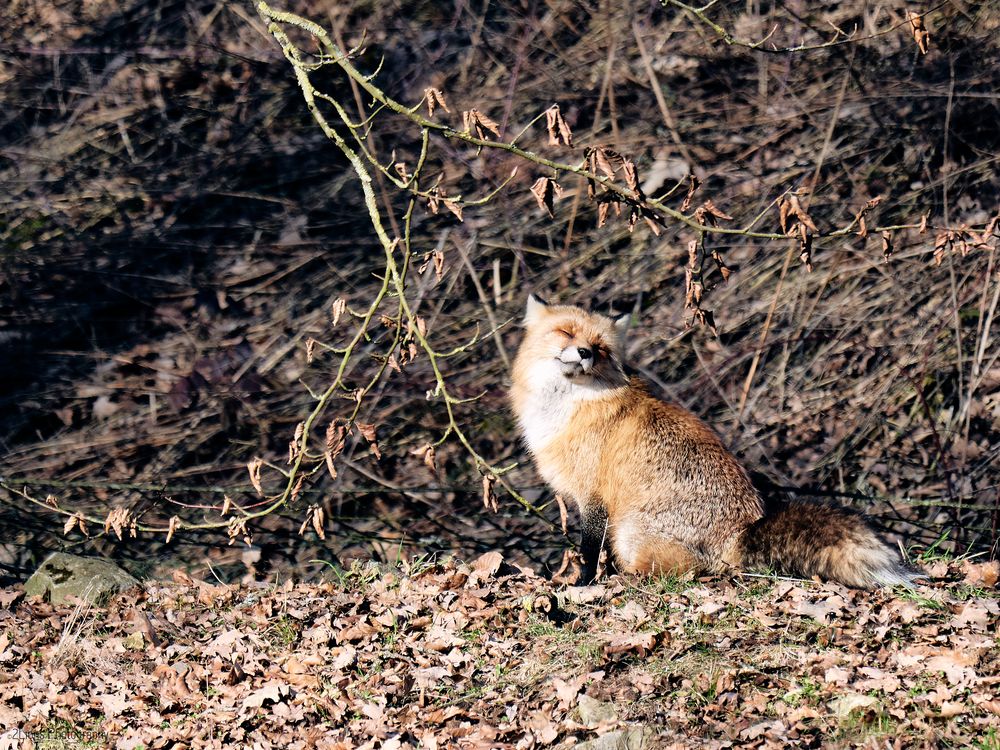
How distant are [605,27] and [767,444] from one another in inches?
208

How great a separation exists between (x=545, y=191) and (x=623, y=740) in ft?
8.12

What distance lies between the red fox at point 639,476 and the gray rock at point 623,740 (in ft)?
5.80

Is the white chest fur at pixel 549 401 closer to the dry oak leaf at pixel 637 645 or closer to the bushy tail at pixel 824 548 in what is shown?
the bushy tail at pixel 824 548

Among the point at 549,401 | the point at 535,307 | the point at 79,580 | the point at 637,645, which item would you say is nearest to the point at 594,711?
the point at 637,645

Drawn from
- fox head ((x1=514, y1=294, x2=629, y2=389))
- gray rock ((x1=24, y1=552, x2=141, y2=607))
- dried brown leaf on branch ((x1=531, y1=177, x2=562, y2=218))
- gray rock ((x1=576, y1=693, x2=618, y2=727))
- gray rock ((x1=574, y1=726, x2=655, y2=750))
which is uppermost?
dried brown leaf on branch ((x1=531, y1=177, x2=562, y2=218))

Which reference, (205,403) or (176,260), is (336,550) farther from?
(176,260)

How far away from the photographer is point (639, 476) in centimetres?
651

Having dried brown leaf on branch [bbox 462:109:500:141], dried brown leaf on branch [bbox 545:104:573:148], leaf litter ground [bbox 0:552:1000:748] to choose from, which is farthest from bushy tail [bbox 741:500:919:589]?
dried brown leaf on branch [bbox 462:109:500:141]

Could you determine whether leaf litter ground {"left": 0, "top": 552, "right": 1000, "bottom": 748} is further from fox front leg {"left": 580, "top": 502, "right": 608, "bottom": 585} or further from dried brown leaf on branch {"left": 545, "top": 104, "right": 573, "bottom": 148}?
dried brown leaf on branch {"left": 545, "top": 104, "right": 573, "bottom": 148}

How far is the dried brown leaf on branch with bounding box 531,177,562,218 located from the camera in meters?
4.45

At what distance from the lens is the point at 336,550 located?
9008 mm

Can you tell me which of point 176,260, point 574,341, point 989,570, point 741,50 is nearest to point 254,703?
point 574,341

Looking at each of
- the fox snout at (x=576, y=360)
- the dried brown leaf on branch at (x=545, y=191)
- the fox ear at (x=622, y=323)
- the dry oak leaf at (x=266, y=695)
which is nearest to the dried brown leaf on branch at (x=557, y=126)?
the dried brown leaf on branch at (x=545, y=191)

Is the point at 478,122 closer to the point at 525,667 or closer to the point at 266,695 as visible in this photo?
the point at 525,667
